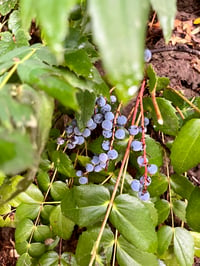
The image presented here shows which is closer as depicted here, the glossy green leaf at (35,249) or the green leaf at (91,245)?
the green leaf at (91,245)

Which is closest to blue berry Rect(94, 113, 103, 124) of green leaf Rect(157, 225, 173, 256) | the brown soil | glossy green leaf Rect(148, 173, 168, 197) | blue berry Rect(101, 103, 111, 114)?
blue berry Rect(101, 103, 111, 114)

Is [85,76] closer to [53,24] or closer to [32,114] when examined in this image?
[32,114]

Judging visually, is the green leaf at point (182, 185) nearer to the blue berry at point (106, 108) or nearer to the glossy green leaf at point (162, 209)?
the glossy green leaf at point (162, 209)

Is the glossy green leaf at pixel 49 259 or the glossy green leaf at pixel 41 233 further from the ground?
the glossy green leaf at pixel 41 233

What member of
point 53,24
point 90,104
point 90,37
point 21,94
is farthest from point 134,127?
point 53,24

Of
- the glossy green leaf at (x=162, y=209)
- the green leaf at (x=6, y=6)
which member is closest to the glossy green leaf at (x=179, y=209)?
the glossy green leaf at (x=162, y=209)

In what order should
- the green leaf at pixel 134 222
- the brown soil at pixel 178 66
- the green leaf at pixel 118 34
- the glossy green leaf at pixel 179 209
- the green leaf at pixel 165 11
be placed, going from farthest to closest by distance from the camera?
the brown soil at pixel 178 66 → the glossy green leaf at pixel 179 209 → the green leaf at pixel 134 222 → the green leaf at pixel 165 11 → the green leaf at pixel 118 34

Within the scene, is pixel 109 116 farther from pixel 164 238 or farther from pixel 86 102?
pixel 164 238
